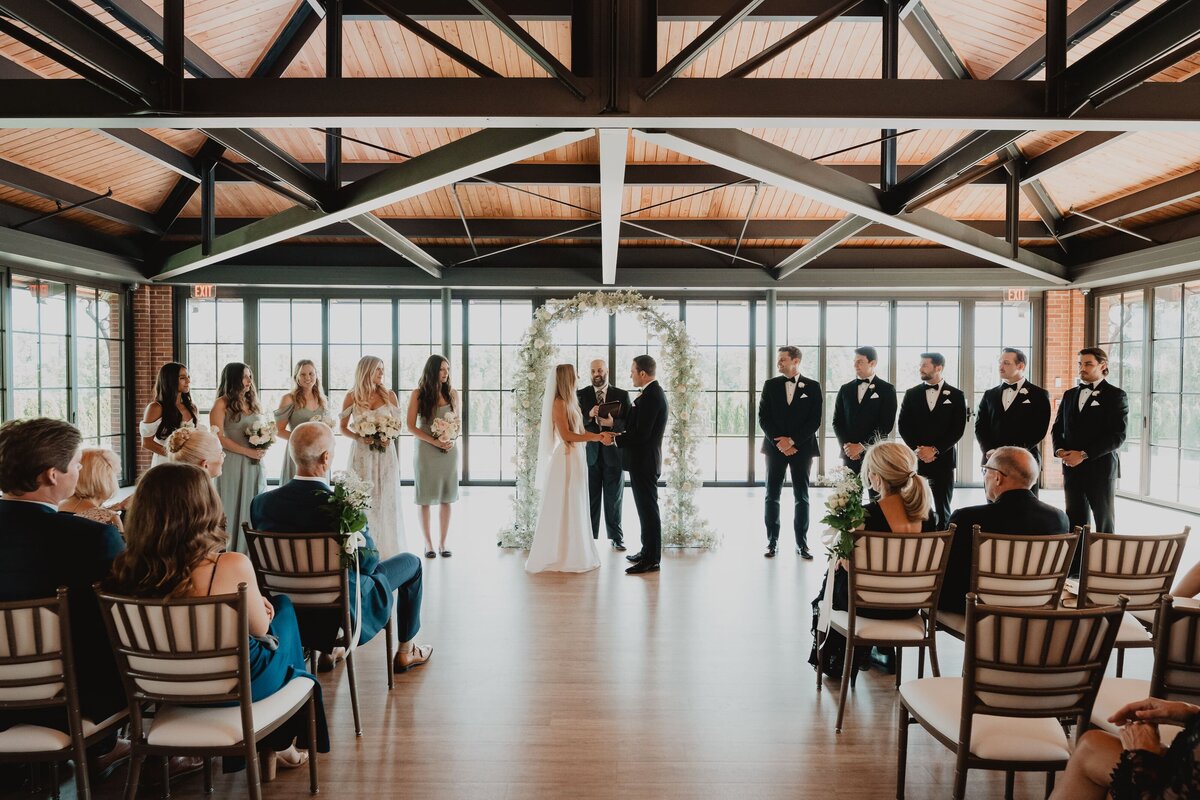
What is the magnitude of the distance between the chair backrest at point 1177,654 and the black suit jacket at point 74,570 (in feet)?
11.8

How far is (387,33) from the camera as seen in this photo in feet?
21.3

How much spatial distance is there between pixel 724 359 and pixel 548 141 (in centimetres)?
743

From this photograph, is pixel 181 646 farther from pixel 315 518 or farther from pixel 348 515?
pixel 315 518

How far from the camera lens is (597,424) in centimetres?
709

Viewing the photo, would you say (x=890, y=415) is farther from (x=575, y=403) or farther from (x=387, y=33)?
(x=387, y=33)

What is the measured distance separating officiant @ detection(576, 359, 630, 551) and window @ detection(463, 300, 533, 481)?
13.0 ft

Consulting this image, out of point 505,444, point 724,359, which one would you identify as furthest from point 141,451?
point 724,359

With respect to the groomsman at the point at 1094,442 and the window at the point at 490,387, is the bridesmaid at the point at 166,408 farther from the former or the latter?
the groomsman at the point at 1094,442

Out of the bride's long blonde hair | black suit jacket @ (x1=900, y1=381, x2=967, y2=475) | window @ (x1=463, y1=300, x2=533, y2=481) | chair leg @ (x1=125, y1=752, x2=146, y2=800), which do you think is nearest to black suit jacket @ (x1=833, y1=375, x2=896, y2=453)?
black suit jacket @ (x1=900, y1=381, x2=967, y2=475)

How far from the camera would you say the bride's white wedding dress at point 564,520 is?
628cm

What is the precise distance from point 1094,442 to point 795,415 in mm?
2399

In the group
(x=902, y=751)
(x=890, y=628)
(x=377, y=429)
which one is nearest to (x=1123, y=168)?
(x=890, y=628)

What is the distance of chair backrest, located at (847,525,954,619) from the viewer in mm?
3389

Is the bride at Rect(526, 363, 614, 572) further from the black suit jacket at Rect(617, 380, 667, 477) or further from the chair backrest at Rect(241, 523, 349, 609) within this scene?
the chair backrest at Rect(241, 523, 349, 609)
